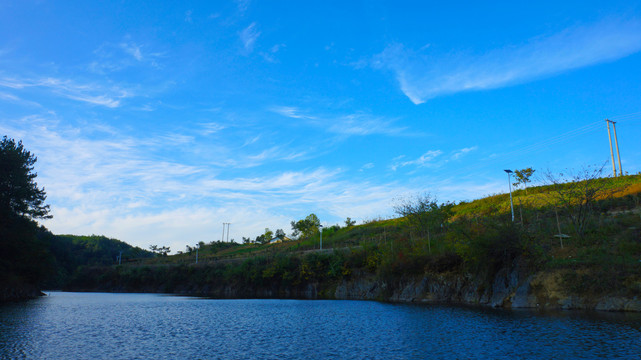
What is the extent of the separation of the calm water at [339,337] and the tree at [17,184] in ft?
104

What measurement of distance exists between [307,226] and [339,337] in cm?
10925

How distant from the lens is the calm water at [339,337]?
17.2m

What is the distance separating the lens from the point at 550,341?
18.3 meters

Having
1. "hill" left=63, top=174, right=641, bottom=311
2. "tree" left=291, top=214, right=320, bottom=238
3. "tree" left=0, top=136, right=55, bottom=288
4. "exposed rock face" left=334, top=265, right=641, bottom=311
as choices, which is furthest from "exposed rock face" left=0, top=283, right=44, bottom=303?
"tree" left=291, top=214, right=320, bottom=238

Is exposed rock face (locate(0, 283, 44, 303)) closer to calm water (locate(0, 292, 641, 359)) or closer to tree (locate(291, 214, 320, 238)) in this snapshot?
calm water (locate(0, 292, 641, 359))

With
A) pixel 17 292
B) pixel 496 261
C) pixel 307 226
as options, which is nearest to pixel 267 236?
pixel 307 226

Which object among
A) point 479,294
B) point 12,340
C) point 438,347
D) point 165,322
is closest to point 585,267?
point 479,294

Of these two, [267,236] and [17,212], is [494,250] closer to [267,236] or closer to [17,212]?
[17,212]

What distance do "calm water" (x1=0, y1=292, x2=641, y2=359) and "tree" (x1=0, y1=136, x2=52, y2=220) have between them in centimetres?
3156

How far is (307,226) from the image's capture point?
429 ft

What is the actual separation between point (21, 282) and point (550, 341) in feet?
244

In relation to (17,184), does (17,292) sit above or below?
below

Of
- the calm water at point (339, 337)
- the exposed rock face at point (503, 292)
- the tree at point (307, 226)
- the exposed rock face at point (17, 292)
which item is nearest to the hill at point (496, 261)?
the exposed rock face at point (503, 292)

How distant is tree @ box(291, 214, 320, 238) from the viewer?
127 meters
